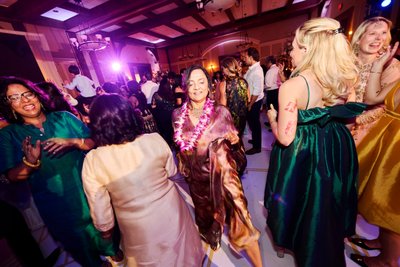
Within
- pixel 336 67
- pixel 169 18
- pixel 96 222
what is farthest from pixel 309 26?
pixel 169 18

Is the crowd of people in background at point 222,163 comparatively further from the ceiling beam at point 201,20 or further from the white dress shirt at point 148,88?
the ceiling beam at point 201,20

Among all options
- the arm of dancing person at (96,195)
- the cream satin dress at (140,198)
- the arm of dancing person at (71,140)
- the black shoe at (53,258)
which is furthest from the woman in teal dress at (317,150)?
the black shoe at (53,258)

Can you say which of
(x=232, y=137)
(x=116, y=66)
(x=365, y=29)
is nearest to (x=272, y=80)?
(x=365, y=29)

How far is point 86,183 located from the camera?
1036 millimetres

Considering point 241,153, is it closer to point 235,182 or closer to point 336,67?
point 235,182

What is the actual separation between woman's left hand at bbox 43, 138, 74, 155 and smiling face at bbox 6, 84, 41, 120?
27 centimetres

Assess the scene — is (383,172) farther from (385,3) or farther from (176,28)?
(176,28)

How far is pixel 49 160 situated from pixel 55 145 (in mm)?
135

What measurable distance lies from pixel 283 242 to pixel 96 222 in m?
1.42

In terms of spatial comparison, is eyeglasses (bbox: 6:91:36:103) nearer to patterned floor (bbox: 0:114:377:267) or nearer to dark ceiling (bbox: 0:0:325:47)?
patterned floor (bbox: 0:114:377:267)

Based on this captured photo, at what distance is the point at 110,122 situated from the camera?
1059 millimetres

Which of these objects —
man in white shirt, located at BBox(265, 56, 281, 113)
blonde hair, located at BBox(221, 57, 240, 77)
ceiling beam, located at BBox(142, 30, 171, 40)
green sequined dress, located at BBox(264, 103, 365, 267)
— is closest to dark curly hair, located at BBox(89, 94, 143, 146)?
green sequined dress, located at BBox(264, 103, 365, 267)

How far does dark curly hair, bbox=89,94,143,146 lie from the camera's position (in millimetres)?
1058

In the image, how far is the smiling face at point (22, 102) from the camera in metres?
1.34
